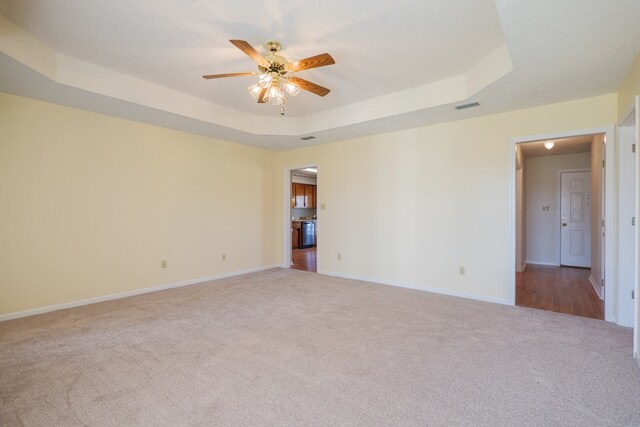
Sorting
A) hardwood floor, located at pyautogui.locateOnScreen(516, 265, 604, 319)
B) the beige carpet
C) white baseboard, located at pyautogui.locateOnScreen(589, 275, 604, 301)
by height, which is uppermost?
white baseboard, located at pyautogui.locateOnScreen(589, 275, 604, 301)

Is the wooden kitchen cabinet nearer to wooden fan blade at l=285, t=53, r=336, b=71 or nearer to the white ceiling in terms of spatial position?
the white ceiling

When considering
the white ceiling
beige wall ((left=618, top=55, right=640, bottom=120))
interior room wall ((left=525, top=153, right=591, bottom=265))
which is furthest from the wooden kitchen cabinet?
beige wall ((left=618, top=55, right=640, bottom=120))

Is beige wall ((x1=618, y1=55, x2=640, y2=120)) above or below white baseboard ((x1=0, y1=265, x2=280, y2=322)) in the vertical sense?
above

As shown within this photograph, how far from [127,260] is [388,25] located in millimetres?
4338

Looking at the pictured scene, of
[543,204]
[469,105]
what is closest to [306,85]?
[469,105]

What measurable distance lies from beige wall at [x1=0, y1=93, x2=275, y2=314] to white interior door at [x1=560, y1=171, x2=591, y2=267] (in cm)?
688

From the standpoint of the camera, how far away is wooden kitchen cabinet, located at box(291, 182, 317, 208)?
31.8 ft

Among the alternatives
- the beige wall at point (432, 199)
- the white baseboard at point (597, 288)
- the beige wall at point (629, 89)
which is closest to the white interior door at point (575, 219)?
the white baseboard at point (597, 288)

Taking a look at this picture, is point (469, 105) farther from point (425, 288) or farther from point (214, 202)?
point (214, 202)

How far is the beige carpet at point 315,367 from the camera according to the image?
176cm

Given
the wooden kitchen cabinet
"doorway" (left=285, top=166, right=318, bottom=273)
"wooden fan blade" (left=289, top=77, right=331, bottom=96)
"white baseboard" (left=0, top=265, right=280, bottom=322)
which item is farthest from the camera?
the wooden kitchen cabinet

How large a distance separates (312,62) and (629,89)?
2.96 m

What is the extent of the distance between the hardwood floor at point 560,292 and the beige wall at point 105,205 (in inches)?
187

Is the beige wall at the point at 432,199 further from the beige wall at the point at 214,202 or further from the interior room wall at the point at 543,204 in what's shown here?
the interior room wall at the point at 543,204
